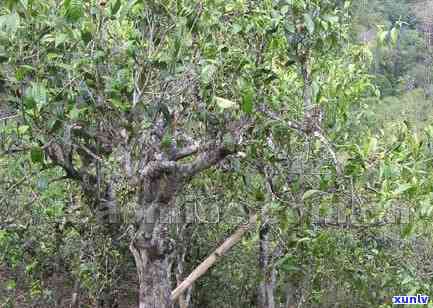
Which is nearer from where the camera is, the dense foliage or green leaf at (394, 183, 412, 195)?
green leaf at (394, 183, 412, 195)

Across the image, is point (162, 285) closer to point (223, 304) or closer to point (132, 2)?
point (132, 2)

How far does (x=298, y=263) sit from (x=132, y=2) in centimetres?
237

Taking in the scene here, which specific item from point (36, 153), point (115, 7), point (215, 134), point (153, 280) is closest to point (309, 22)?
point (115, 7)

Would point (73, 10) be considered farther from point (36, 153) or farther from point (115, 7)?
point (36, 153)

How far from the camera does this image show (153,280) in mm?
2805

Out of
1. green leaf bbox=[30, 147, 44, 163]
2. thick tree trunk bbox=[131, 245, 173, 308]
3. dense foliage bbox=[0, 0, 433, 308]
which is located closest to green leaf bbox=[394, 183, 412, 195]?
dense foliage bbox=[0, 0, 433, 308]

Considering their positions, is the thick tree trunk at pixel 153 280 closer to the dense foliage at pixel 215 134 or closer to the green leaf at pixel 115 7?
the dense foliage at pixel 215 134

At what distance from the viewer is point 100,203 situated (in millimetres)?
3234

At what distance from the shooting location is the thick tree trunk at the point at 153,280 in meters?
2.78

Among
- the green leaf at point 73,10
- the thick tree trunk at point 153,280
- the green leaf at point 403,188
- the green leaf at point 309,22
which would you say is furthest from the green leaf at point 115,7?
the thick tree trunk at point 153,280

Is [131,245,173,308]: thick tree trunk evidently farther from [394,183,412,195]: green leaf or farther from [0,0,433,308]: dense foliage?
[394,183,412,195]: green leaf

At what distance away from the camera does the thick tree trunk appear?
2.78 m

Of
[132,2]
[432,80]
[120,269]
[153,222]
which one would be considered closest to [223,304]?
[120,269]

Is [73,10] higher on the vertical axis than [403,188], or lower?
higher
